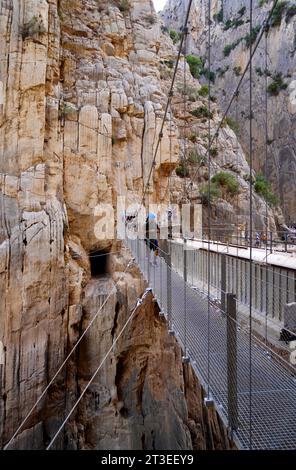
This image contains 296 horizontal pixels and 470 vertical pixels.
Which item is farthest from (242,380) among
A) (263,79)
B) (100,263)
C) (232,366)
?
(263,79)

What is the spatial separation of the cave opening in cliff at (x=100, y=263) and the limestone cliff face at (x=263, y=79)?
8.85 meters

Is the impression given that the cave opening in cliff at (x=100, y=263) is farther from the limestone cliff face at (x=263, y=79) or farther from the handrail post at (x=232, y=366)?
the limestone cliff face at (x=263, y=79)

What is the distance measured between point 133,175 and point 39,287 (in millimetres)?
3425

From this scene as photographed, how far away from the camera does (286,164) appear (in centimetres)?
1417

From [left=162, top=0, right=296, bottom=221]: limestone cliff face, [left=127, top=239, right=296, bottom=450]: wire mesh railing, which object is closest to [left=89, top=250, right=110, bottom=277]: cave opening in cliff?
[left=127, top=239, right=296, bottom=450]: wire mesh railing

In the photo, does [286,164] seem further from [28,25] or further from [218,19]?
[28,25]

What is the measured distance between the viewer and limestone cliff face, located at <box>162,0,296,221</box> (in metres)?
14.2

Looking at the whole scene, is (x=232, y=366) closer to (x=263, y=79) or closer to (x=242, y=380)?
(x=242, y=380)

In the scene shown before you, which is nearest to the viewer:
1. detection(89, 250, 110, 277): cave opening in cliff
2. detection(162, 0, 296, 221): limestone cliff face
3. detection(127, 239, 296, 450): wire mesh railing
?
detection(127, 239, 296, 450): wire mesh railing

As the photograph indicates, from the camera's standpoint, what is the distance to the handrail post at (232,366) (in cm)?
140

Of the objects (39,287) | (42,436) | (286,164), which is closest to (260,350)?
(39,287)

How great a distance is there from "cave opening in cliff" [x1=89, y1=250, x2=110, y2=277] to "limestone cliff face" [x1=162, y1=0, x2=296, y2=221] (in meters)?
8.85

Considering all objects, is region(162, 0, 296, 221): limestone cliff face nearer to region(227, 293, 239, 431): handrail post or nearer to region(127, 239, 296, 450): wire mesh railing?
region(127, 239, 296, 450): wire mesh railing

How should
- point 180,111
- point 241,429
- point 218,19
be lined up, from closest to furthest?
point 241,429 → point 180,111 → point 218,19
